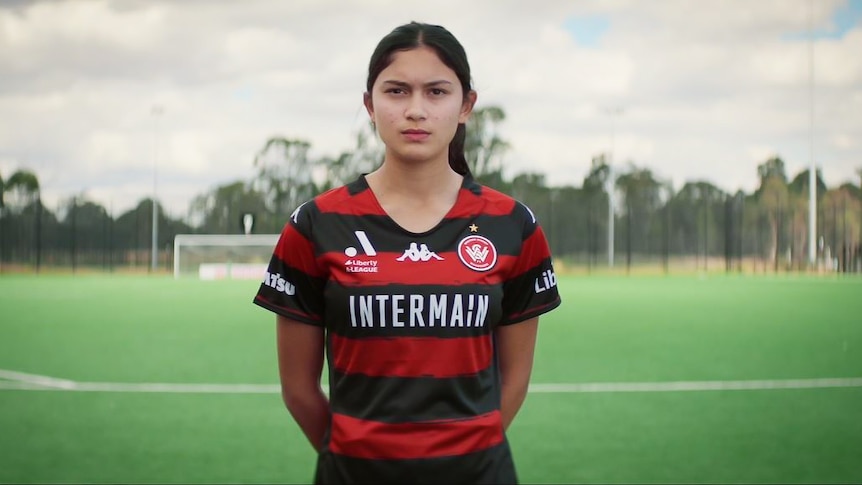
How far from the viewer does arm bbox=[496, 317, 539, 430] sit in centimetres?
216

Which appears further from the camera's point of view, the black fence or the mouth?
the black fence

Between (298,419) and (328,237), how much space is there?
536mm

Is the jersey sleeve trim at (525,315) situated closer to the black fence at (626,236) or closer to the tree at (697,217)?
the black fence at (626,236)

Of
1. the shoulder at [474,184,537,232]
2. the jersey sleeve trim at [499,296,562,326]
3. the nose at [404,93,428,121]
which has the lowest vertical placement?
the jersey sleeve trim at [499,296,562,326]

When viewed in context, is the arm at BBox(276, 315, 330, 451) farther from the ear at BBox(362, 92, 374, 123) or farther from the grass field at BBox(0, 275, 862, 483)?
the grass field at BBox(0, 275, 862, 483)

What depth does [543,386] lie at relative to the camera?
7836 millimetres

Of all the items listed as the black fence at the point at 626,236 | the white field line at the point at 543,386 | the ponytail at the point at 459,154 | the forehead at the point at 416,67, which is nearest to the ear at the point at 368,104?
the forehead at the point at 416,67

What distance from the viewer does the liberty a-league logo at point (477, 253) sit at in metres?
1.94

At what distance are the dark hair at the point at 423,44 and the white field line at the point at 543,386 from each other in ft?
19.1

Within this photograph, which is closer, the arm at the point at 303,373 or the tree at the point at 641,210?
the arm at the point at 303,373

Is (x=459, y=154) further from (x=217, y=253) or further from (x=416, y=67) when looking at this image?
(x=217, y=253)

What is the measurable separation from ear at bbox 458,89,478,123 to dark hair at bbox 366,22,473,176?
41 mm

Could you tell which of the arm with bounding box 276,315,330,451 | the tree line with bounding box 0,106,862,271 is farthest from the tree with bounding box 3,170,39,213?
the arm with bounding box 276,315,330,451

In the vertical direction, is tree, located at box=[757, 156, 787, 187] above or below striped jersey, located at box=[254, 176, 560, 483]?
above
